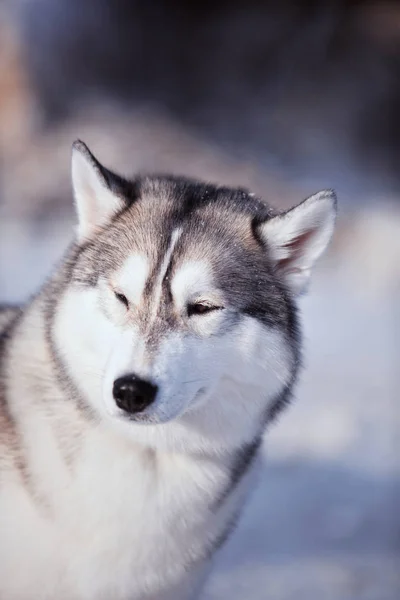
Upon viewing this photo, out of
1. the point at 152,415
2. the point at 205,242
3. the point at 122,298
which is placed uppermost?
the point at 205,242

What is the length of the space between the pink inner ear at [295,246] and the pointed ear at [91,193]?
0.76 feet

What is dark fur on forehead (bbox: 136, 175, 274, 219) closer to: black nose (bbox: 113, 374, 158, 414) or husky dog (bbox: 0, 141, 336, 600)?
husky dog (bbox: 0, 141, 336, 600)

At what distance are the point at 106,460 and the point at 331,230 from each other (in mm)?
424

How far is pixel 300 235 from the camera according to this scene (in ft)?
3.08

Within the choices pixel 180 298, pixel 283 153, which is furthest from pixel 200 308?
pixel 283 153

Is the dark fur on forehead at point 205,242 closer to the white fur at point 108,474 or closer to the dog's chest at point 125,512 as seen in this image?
the white fur at point 108,474

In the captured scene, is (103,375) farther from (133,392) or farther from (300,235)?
(300,235)

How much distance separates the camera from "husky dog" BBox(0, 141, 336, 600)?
2.88 ft

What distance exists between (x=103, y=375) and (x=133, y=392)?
9 cm

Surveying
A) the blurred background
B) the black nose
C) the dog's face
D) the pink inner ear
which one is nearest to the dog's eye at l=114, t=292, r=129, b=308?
the dog's face

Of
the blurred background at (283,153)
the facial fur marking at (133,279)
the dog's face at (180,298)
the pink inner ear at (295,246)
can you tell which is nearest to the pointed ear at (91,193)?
the dog's face at (180,298)

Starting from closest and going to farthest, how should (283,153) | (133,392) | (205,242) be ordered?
(133,392) → (205,242) → (283,153)

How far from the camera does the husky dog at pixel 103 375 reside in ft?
2.88

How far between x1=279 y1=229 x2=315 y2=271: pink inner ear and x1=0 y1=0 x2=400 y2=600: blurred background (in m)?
0.53
